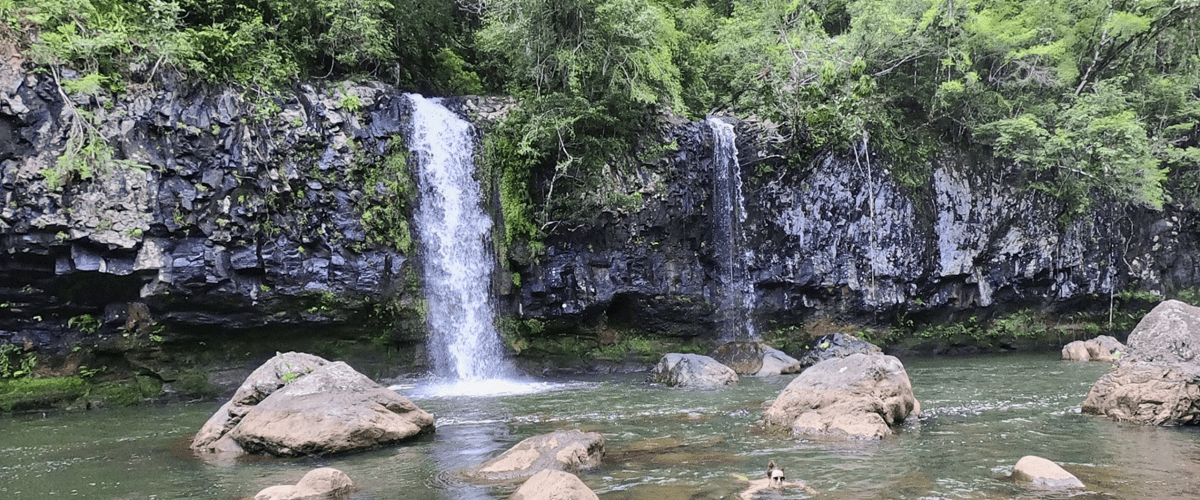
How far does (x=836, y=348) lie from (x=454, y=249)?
9417mm

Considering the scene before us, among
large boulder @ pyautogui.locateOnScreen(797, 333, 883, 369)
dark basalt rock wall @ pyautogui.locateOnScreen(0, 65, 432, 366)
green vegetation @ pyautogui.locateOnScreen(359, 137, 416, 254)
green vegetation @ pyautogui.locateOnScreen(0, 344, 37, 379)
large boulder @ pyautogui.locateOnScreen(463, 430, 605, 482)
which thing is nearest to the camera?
large boulder @ pyautogui.locateOnScreen(463, 430, 605, 482)

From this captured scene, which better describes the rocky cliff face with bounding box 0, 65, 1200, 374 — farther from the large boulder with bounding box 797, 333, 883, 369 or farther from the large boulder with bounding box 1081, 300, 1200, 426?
the large boulder with bounding box 1081, 300, 1200, 426

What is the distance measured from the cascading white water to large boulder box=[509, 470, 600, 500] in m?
13.7

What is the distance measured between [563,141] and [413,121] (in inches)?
139

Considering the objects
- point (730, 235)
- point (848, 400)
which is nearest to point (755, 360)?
point (730, 235)

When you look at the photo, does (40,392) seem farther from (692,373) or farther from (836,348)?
(836,348)

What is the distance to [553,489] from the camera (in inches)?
176

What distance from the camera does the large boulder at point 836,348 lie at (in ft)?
53.0

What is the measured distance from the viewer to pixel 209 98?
1340 centimetres

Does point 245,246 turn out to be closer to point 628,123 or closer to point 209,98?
point 209,98

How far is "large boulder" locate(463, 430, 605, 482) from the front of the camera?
5.86 meters

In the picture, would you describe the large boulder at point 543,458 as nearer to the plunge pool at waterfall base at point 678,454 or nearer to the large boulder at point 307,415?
the plunge pool at waterfall base at point 678,454

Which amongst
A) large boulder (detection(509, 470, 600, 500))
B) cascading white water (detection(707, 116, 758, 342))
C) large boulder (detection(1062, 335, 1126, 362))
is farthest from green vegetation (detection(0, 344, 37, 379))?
large boulder (detection(1062, 335, 1126, 362))

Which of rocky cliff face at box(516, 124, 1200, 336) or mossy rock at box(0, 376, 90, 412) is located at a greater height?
rocky cliff face at box(516, 124, 1200, 336)
